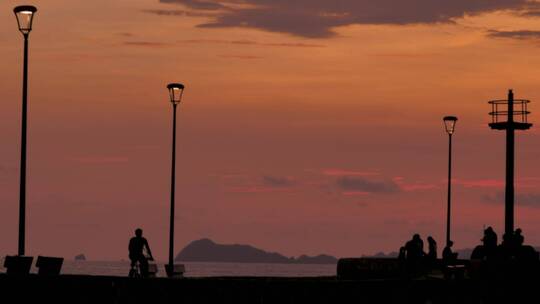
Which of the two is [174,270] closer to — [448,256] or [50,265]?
[50,265]

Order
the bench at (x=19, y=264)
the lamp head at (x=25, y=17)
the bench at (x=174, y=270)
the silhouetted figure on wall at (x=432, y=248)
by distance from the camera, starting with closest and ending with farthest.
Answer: the bench at (x=19, y=264)
the lamp head at (x=25, y=17)
the bench at (x=174, y=270)
the silhouetted figure on wall at (x=432, y=248)

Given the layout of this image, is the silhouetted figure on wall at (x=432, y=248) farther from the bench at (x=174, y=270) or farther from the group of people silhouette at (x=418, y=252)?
the bench at (x=174, y=270)

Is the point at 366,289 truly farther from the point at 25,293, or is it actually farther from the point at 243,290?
the point at 25,293

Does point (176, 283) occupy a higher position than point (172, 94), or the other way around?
point (172, 94)

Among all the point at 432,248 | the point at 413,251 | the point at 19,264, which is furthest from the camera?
the point at 432,248

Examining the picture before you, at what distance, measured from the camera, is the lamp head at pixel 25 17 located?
41031 millimetres

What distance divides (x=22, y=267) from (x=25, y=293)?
230 centimetres

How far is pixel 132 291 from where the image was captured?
34.9 m

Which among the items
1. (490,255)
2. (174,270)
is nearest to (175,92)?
(174,270)

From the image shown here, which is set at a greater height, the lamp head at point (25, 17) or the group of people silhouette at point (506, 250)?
the lamp head at point (25, 17)

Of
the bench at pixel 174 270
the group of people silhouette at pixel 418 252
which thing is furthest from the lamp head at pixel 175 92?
the group of people silhouette at pixel 418 252

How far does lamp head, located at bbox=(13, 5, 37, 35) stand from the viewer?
135 ft

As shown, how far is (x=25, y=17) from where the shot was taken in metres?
41.1

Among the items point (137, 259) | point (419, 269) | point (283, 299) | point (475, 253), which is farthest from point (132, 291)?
point (419, 269)
